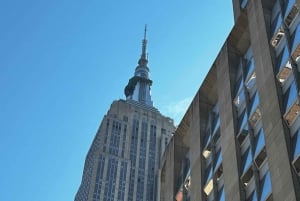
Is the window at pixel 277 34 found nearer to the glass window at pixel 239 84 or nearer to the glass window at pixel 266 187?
the glass window at pixel 239 84

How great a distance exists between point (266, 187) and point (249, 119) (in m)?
5.78

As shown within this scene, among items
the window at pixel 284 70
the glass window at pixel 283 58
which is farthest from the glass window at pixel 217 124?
the window at pixel 284 70

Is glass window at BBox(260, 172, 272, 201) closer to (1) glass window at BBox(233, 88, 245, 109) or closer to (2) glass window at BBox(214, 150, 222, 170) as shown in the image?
(2) glass window at BBox(214, 150, 222, 170)

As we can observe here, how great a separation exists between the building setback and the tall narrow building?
394 ft

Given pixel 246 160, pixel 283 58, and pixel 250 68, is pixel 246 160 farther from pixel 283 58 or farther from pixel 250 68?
pixel 250 68

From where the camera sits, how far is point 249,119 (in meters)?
36.9

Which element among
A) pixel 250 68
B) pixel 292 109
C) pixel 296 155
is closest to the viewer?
pixel 296 155

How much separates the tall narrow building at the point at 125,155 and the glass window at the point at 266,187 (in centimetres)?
13348

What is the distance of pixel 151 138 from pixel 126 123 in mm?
8749

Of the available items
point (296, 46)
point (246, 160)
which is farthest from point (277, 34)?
point (246, 160)

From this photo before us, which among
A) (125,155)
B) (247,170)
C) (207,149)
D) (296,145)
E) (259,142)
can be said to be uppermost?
(125,155)

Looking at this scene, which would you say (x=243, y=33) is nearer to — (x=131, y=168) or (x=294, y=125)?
(x=294, y=125)

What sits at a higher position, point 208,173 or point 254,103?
point 254,103

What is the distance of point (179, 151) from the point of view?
167ft
